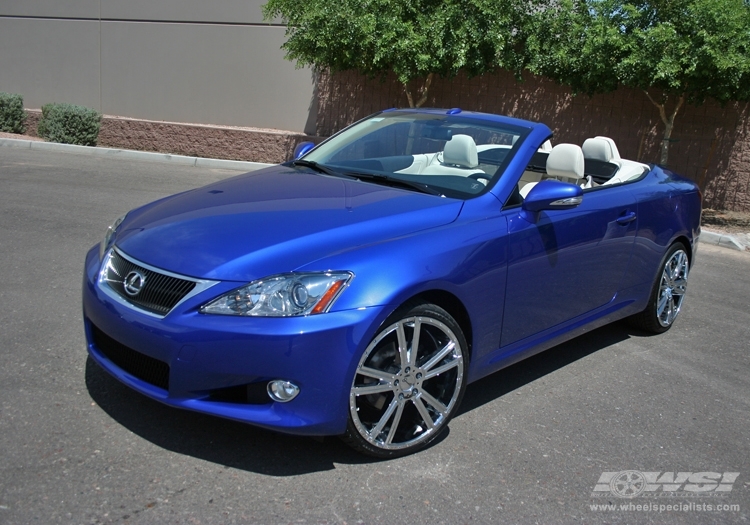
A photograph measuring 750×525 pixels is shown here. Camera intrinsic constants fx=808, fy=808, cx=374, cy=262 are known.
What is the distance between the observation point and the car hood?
355cm

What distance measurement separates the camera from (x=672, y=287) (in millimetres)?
6098

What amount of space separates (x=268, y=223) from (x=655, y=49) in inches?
384

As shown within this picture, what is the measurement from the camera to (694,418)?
4641 mm

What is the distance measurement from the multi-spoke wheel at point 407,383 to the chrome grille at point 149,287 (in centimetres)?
85

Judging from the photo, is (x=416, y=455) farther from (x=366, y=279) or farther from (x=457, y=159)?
(x=457, y=159)

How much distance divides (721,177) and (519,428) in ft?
36.6

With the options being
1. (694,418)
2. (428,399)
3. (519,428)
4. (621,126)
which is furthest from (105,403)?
(621,126)

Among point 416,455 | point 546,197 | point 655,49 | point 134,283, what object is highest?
point 655,49

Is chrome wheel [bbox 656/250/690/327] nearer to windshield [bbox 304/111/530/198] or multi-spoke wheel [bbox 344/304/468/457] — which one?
windshield [bbox 304/111/530/198]

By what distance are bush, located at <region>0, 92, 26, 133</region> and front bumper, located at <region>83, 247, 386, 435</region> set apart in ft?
53.3

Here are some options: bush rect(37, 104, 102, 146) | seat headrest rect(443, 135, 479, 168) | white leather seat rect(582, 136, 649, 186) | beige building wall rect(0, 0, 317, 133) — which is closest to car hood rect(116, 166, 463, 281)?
seat headrest rect(443, 135, 479, 168)

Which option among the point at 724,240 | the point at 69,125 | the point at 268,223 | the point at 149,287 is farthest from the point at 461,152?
the point at 69,125

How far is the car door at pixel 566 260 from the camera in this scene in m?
4.32

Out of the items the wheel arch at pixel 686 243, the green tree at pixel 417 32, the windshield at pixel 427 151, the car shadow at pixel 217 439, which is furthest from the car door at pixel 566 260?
the green tree at pixel 417 32
